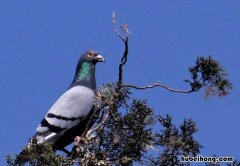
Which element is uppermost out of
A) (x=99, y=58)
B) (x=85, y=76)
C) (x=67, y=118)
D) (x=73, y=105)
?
(x=99, y=58)

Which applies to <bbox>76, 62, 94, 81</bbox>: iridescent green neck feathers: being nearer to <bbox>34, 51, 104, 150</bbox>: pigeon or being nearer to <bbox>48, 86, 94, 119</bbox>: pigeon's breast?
<bbox>34, 51, 104, 150</bbox>: pigeon

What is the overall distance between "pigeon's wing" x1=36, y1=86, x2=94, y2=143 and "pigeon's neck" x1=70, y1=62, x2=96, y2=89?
506mm

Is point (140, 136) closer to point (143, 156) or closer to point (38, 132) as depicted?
point (143, 156)

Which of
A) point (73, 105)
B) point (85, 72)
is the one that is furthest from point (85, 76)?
point (73, 105)

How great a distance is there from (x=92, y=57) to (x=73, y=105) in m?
1.59

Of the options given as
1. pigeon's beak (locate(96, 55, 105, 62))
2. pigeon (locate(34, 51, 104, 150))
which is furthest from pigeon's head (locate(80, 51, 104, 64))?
pigeon (locate(34, 51, 104, 150))

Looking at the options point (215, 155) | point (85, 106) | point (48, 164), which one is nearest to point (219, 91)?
point (215, 155)

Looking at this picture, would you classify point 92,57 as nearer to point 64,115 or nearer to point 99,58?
point 99,58

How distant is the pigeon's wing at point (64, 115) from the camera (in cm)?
1142

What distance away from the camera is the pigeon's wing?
11.4 meters

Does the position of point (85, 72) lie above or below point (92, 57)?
below

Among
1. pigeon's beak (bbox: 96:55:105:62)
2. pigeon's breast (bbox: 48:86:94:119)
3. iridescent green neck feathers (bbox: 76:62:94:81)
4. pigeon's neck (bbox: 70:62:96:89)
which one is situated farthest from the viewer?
pigeon's beak (bbox: 96:55:105:62)

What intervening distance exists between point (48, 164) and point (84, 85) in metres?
5.23

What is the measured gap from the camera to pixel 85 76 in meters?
13.0
